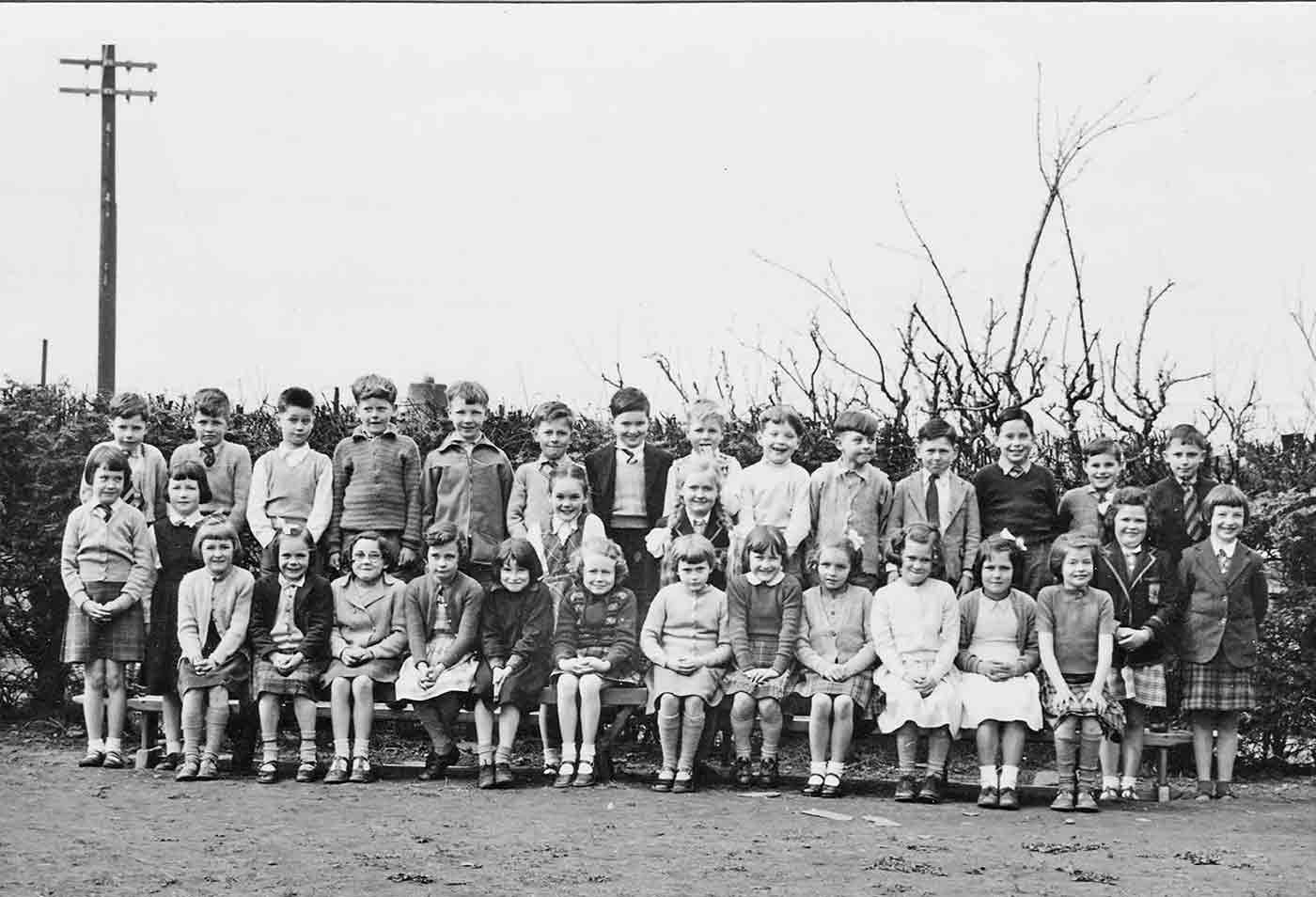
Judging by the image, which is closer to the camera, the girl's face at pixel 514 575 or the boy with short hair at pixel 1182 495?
the girl's face at pixel 514 575

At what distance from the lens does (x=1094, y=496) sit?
26.7 ft

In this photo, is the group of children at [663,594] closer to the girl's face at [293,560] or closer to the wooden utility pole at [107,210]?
the girl's face at [293,560]

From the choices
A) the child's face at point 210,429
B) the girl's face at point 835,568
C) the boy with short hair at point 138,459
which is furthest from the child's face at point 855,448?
the boy with short hair at point 138,459

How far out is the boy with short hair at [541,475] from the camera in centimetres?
827

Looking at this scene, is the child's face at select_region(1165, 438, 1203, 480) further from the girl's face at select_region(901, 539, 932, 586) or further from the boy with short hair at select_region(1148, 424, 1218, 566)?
the girl's face at select_region(901, 539, 932, 586)

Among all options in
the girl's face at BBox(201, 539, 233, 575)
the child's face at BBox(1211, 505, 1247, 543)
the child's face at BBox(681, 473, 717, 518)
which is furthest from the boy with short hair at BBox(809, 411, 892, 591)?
the girl's face at BBox(201, 539, 233, 575)

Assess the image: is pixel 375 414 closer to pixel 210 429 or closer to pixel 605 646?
pixel 210 429

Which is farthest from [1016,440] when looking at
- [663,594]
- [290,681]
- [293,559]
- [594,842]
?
[290,681]

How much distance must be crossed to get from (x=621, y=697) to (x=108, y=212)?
58.7ft

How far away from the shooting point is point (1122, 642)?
7582mm

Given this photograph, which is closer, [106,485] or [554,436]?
[106,485]

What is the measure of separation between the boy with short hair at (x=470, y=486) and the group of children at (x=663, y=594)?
0.02 meters

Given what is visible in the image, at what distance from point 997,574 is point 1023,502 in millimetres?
567

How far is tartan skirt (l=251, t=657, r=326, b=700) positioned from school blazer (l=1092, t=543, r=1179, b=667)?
3.83 metres
